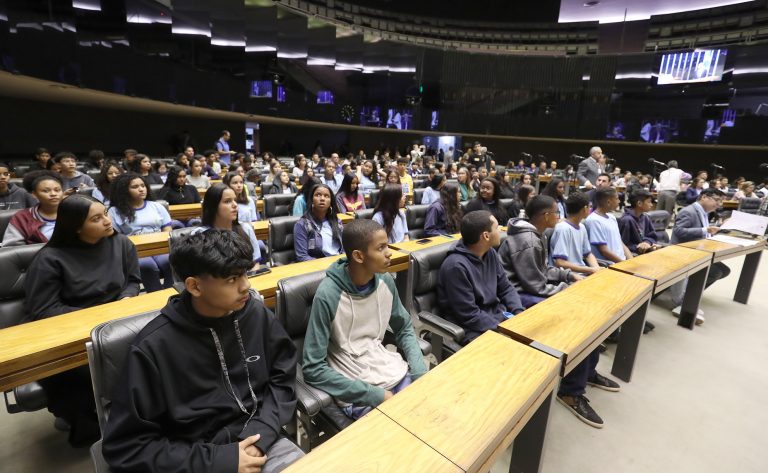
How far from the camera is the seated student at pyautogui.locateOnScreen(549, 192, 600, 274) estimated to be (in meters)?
3.04

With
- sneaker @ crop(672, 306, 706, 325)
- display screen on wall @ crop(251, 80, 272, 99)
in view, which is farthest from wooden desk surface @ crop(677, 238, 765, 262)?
display screen on wall @ crop(251, 80, 272, 99)

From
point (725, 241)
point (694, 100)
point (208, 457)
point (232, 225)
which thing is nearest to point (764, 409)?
point (725, 241)

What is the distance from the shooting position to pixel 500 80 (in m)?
15.3

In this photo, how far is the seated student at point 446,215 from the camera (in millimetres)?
4223

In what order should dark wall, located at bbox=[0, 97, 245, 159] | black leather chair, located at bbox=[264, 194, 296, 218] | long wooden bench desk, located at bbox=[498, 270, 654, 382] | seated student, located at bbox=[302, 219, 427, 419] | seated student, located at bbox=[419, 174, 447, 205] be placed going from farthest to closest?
dark wall, located at bbox=[0, 97, 245, 159] → seated student, located at bbox=[419, 174, 447, 205] → black leather chair, located at bbox=[264, 194, 296, 218] → long wooden bench desk, located at bbox=[498, 270, 654, 382] → seated student, located at bbox=[302, 219, 427, 419]

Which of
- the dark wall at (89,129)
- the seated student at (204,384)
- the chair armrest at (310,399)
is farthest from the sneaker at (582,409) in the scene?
the dark wall at (89,129)

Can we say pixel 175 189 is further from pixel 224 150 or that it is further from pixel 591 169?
pixel 591 169

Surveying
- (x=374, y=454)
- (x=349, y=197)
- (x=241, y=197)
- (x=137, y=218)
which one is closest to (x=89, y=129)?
(x=241, y=197)

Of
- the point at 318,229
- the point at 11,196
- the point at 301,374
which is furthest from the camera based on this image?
the point at 11,196

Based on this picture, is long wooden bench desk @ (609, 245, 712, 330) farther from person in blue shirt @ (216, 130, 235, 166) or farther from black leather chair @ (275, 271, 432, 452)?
person in blue shirt @ (216, 130, 235, 166)

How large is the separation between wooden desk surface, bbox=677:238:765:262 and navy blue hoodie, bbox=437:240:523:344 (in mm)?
2450

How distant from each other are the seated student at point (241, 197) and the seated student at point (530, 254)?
262cm

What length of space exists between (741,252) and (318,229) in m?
4.20

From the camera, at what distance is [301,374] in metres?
1.59
